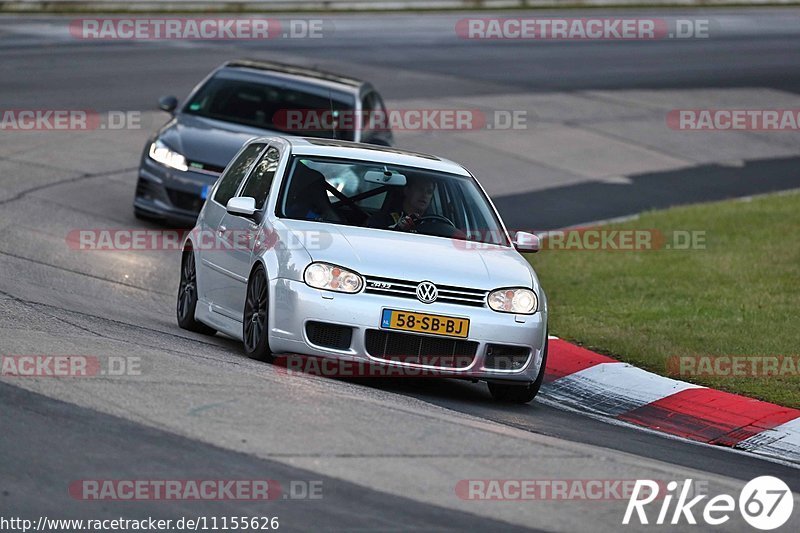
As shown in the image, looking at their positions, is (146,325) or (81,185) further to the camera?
(81,185)

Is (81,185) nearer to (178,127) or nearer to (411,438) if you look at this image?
(178,127)

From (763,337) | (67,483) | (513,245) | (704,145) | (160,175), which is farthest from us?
(704,145)

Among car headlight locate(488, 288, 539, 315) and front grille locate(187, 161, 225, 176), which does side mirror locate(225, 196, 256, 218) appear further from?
front grille locate(187, 161, 225, 176)

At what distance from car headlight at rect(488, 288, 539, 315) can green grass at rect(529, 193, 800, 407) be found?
6.56 ft

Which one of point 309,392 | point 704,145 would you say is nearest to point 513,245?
point 309,392

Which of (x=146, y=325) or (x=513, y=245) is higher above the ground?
(x=513, y=245)

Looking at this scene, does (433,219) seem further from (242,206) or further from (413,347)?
(413,347)

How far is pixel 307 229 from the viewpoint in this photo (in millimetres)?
9539

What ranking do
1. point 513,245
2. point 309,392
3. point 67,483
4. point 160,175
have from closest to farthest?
point 67,483 < point 309,392 < point 513,245 < point 160,175

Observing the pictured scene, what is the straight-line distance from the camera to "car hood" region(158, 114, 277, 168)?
1508cm

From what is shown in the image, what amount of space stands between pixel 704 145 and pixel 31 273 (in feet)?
50.3

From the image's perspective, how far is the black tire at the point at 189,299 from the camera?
429 inches

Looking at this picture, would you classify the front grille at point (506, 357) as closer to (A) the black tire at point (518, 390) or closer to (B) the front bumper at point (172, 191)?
(A) the black tire at point (518, 390)

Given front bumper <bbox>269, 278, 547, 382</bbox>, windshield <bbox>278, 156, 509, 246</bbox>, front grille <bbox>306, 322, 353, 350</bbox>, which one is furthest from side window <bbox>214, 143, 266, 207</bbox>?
front grille <bbox>306, 322, 353, 350</bbox>
